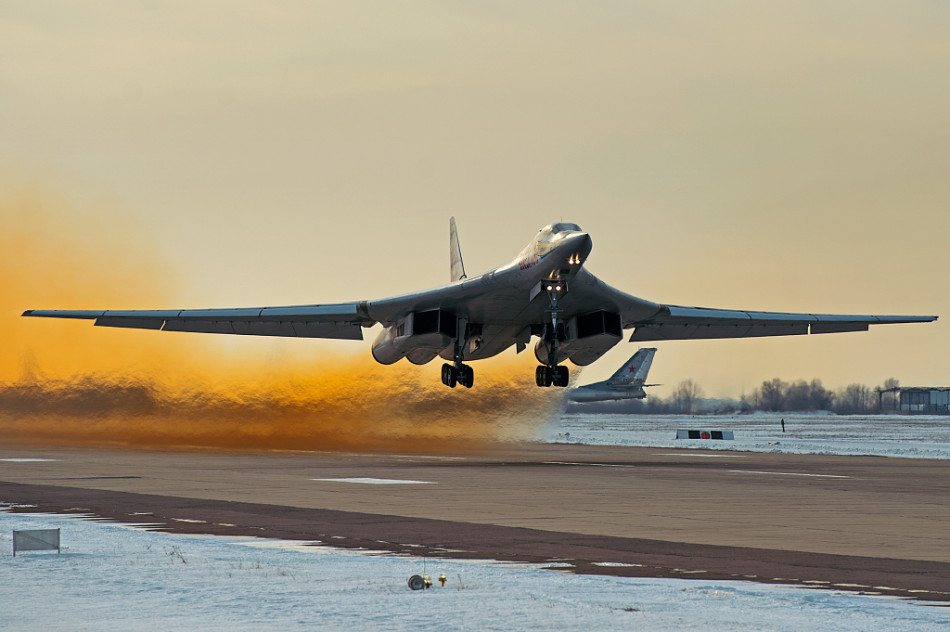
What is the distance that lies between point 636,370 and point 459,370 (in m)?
83.2

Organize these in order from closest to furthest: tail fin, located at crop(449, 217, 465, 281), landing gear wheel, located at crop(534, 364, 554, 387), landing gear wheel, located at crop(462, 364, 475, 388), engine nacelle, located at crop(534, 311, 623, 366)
A: 1. landing gear wheel, located at crop(534, 364, 554, 387)
2. engine nacelle, located at crop(534, 311, 623, 366)
3. landing gear wheel, located at crop(462, 364, 475, 388)
4. tail fin, located at crop(449, 217, 465, 281)

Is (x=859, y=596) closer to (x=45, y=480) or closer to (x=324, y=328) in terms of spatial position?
(x=45, y=480)

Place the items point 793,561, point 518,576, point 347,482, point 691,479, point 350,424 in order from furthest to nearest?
point 350,424 → point 691,479 → point 347,482 → point 793,561 → point 518,576

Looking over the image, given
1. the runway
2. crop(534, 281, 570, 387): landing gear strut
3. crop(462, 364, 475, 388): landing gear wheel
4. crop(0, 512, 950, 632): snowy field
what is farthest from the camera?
crop(462, 364, 475, 388): landing gear wheel

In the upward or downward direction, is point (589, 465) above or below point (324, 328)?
below

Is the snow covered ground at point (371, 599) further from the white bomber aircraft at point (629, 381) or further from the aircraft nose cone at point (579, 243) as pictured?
the white bomber aircraft at point (629, 381)

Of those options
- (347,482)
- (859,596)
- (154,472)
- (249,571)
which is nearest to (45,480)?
(154,472)

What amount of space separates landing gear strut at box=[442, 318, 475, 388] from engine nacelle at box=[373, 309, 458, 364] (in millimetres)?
248

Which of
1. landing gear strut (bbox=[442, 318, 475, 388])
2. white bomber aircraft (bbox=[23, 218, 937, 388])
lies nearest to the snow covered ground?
white bomber aircraft (bbox=[23, 218, 937, 388])

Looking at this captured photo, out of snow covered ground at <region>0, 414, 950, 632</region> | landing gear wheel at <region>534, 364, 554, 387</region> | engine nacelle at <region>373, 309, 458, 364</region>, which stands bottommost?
snow covered ground at <region>0, 414, 950, 632</region>

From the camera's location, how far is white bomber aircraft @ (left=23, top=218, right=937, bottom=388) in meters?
35.7

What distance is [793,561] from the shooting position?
12.4m

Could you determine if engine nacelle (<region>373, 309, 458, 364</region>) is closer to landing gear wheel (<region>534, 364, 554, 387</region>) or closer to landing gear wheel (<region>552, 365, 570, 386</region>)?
landing gear wheel (<region>534, 364, 554, 387</region>)

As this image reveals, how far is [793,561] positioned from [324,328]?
36.2 meters
